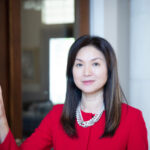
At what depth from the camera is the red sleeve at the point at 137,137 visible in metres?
1.10

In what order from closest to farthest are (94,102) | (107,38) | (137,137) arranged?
(137,137), (94,102), (107,38)

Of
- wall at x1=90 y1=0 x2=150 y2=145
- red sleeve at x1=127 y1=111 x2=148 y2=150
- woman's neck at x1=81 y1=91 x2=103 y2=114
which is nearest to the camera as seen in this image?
red sleeve at x1=127 y1=111 x2=148 y2=150

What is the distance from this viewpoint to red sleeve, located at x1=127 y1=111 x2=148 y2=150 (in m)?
1.10

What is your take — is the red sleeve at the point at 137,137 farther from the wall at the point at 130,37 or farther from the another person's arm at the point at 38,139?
the wall at the point at 130,37

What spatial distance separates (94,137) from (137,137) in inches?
8.1

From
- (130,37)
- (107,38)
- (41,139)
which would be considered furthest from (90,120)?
(130,37)

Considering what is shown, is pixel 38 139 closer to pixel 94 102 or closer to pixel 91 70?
pixel 94 102

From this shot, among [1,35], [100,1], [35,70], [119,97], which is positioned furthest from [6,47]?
[35,70]

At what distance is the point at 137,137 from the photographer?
110 centimetres

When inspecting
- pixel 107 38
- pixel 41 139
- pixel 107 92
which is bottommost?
pixel 41 139

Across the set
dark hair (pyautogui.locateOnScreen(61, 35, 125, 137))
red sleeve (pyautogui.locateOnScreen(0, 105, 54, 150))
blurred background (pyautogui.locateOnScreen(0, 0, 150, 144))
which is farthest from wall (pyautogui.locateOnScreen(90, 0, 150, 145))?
red sleeve (pyautogui.locateOnScreen(0, 105, 54, 150))

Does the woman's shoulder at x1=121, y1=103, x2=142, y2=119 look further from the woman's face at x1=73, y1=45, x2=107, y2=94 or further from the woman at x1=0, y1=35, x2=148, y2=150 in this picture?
the woman's face at x1=73, y1=45, x2=107, y2=94

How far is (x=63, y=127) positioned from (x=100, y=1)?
101cm

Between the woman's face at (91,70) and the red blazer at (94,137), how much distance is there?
167 mm
